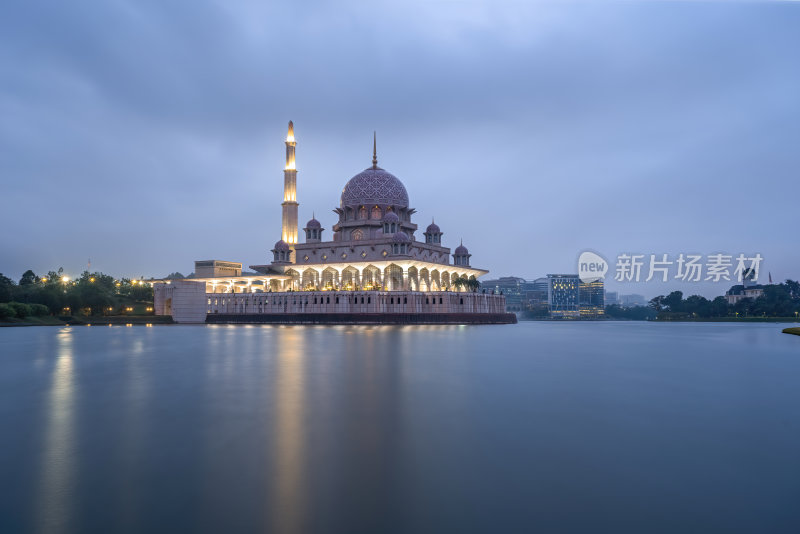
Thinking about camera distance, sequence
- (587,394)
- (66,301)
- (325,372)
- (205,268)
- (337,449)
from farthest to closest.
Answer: (205,268)
(66,301)
(325,372)
(587,394)
(337,449)

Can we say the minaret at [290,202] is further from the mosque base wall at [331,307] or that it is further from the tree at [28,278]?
the tree at [28,278]

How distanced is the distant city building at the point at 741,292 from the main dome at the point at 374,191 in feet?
304

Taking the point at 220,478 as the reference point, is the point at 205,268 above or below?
above

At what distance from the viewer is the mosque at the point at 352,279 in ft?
233

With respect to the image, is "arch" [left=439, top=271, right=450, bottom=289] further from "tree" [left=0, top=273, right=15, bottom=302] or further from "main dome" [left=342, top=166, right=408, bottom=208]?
"tree" [left=0, top=273, right=15, bottom=302]

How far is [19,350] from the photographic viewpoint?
29.1 m

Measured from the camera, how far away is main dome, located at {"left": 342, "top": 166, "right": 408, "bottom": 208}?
82375mm

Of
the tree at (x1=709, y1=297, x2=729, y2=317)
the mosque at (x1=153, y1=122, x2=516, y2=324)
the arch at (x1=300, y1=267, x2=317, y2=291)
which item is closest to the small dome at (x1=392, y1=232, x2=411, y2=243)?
the mosque at (x1=153, y1=122, x2=516, y2=324)

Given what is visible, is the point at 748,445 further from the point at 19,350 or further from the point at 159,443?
the point at 19,350

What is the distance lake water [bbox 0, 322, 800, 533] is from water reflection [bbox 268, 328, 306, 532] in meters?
0.04

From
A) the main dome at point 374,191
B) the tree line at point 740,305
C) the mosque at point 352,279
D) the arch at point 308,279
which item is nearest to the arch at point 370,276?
the mosque at point 352,279

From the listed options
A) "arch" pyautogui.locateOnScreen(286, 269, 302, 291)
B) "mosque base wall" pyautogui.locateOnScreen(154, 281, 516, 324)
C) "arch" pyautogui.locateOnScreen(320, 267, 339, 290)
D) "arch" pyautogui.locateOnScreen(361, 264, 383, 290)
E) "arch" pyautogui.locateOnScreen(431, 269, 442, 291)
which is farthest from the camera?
"arch" pyautogui.locateOnScreen(286, 269, 302, 291)

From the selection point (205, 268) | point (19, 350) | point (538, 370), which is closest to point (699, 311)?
point (205, 268)

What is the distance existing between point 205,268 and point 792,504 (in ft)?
283
